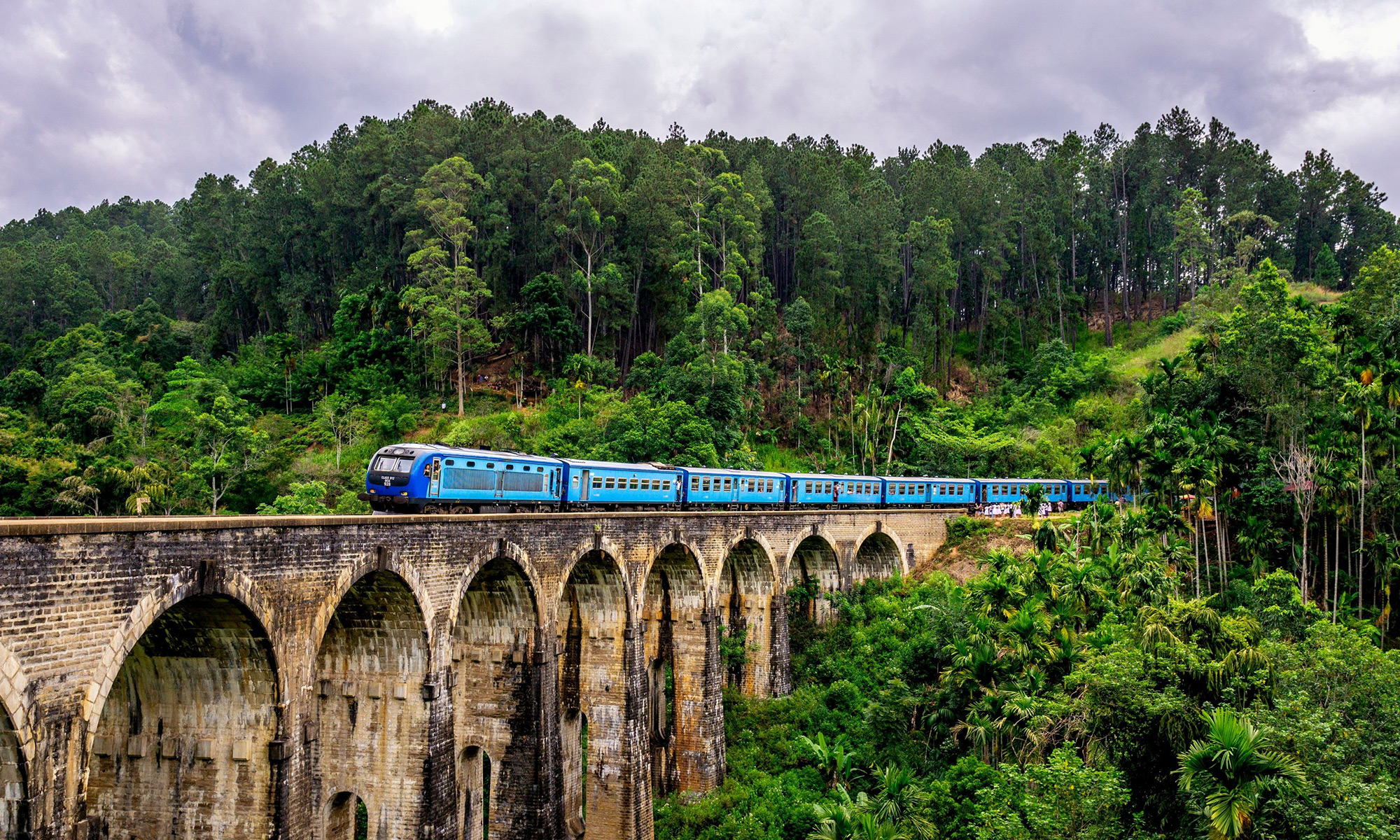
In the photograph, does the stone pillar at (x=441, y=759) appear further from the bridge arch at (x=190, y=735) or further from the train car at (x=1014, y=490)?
the train car at (x=1014, y=490)

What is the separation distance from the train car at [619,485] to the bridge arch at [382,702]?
9.15 m

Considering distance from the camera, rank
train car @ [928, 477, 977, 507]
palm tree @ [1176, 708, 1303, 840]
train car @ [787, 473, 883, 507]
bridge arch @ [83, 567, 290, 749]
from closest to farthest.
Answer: bridge arch @ [83, 567, 290, 749], palm tree @ [1176, 708, 1303, 840], train car @ [787, 473, 883, 507], train car @ [928, 477, 977, 507]

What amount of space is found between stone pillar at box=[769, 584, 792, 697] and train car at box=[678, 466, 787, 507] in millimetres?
4038

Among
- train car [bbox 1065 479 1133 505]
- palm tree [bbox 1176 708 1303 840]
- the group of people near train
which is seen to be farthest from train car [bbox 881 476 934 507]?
palm tree [bbox 1176 708 1303 840]

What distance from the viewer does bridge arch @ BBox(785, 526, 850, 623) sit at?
38.6 m

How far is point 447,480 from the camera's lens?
21.7 metres

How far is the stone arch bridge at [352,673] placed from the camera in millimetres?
10461

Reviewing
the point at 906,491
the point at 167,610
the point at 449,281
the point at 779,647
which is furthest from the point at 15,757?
the point at 449,281

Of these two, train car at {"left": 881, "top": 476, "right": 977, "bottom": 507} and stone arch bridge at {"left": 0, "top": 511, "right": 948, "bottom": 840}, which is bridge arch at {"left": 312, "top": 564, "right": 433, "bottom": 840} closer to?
stone arch bridge at {"left": 0, "top": 511, "right": 948, "bottom": 840}

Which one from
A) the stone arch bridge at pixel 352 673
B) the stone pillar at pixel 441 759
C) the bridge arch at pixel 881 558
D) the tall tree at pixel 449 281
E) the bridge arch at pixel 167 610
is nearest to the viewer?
the stone arch bridge at pixel 352 673

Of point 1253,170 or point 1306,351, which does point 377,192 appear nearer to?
point 1306,351

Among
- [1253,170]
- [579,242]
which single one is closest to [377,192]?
[579,242]

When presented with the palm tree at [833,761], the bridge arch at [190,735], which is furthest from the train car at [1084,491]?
the bridge arch at [190,735]

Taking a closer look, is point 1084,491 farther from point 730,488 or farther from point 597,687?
point 597,687
